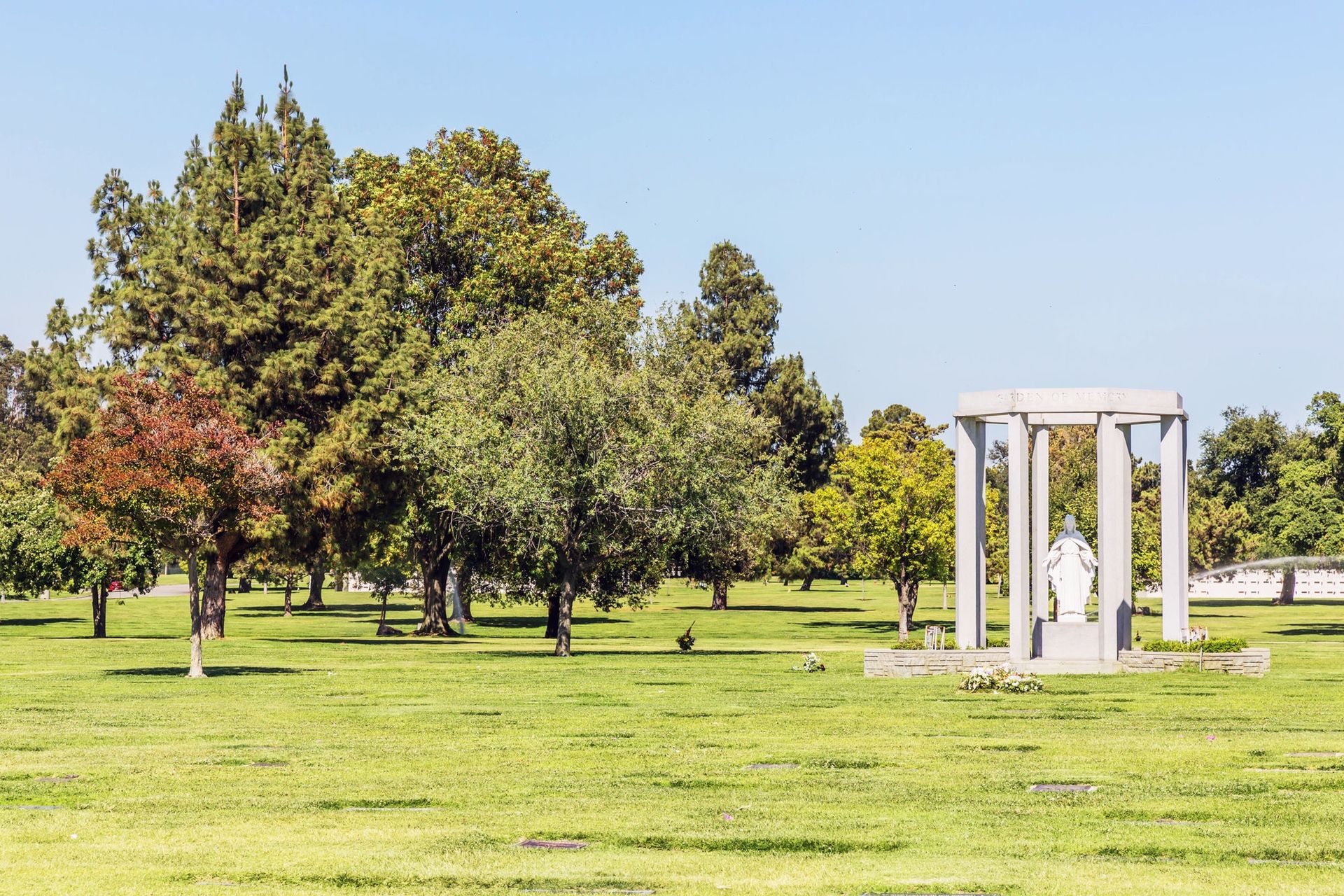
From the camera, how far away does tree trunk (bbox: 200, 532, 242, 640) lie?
57.6 meters

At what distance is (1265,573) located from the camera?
139 metres

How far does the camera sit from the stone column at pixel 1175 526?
39.8 meters

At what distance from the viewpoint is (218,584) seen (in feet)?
198

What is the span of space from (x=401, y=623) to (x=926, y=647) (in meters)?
48.3

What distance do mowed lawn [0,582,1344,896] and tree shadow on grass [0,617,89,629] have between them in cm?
4274

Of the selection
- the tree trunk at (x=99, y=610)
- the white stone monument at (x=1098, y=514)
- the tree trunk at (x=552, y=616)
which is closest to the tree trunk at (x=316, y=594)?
the tree trunk at (x=99, y=610)

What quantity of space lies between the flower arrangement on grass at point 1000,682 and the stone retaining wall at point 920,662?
4.41 metres

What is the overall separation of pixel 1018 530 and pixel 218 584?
33.7m

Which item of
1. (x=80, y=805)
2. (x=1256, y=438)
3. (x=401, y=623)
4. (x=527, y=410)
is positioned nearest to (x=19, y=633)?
(x=401, y=623)

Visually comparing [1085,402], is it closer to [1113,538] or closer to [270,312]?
[1113,538]

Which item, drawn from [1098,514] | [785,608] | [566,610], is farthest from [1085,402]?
[785,608]

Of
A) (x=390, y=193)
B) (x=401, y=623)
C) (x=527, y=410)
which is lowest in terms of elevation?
(x=401, y=623)

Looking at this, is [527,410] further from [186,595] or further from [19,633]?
[186,595]

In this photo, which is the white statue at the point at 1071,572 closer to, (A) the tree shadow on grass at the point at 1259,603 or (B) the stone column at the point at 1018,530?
(B) the stone column at the point at 1018,530
